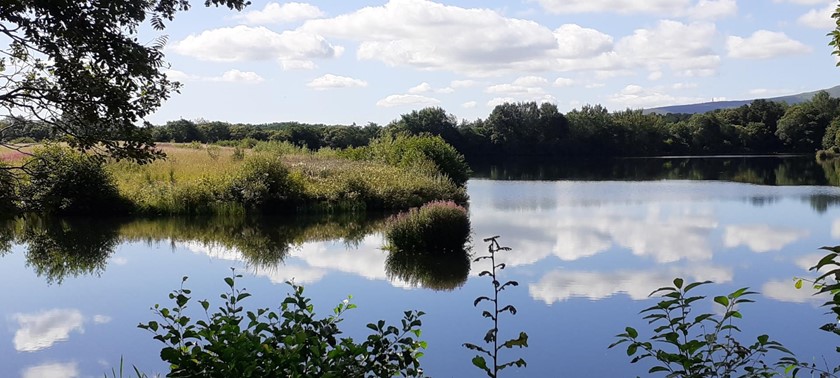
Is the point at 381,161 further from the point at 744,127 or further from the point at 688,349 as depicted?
the point at 744,127

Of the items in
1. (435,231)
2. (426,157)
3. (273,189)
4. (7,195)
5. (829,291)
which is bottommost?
(435,231)

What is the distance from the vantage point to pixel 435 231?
1305cm

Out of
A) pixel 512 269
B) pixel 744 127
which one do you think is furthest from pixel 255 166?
pixel 744 127

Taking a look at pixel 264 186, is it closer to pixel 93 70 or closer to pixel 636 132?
pixel 93 70

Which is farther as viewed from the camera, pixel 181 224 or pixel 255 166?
pixel 255 166

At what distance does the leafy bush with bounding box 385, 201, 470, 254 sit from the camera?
13.1 metres

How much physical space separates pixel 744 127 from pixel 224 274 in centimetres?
7329

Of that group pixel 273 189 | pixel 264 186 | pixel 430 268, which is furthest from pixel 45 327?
pixel 273 189

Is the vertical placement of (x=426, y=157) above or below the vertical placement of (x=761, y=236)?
above

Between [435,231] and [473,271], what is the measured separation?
5.69ft

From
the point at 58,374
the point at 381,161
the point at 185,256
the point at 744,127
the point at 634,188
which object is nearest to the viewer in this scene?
the point at 58,374

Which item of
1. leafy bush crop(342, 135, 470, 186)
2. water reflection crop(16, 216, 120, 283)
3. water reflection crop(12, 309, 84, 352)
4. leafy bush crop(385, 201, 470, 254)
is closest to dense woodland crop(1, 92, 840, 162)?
leafy bush crop(342, 135, 470, 186)

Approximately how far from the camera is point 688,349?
7.84ft

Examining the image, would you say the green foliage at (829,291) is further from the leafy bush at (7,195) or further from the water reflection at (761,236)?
the water reflection at (761,236)
